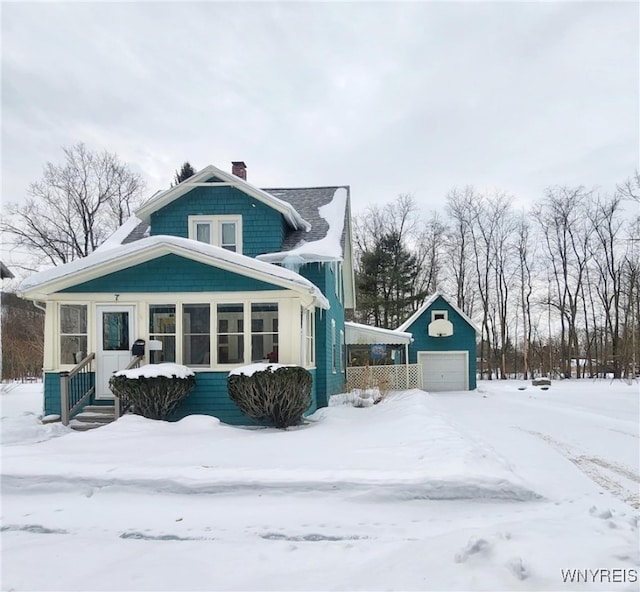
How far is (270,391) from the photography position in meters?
8.79

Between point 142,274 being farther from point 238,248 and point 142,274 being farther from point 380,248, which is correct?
point 380,248

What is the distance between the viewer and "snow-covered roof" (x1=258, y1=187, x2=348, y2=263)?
12109 mm

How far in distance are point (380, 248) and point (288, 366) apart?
25914 millimetres

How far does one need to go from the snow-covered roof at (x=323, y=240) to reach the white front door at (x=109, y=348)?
3.76 m

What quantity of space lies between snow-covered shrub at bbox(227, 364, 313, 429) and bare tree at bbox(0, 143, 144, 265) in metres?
23.0

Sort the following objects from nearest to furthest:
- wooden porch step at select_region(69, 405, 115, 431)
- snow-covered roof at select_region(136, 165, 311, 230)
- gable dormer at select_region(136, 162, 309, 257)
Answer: wooden porch step at select_region(69, 405, 115, 431) < snow-covered roof at select_region(136, 165, 311, 230) < gable dormer at select_region(136, 162, 309, 257)

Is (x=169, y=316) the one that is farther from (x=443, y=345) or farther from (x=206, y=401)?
(x=443, y=345)

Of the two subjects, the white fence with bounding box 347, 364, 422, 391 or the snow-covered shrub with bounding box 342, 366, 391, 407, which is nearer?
the snow-covered shrub with bounding box 342, 366, 391, 407

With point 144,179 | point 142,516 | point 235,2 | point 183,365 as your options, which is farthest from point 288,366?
point 144,179

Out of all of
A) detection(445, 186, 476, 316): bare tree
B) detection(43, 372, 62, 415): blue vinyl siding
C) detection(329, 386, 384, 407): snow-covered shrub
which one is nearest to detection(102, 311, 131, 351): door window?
detection(43, 372, 62, 415): blue vinyl siding

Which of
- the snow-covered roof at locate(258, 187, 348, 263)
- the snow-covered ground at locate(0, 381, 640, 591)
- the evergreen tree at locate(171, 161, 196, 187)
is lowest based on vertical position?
the snow-covered ground at locate(0, 381, 640, 591)

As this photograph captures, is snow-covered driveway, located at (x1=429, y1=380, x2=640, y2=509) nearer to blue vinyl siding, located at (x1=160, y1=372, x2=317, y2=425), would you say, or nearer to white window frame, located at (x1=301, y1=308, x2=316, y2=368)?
white window frame, located at (x1=301, y1=308, x2=316, y2=368)

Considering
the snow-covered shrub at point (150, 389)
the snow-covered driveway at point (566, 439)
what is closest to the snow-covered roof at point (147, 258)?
the snow-covered shrub at point (150, 389)

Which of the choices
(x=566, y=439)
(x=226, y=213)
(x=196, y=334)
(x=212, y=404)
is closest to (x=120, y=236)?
(x=226, y=213)
